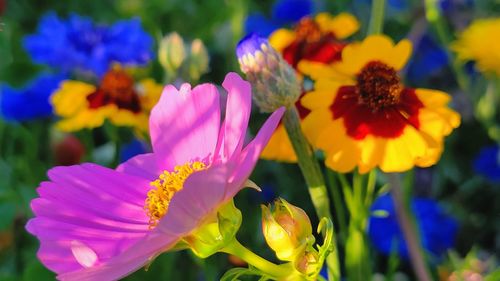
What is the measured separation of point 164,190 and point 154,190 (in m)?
0.02

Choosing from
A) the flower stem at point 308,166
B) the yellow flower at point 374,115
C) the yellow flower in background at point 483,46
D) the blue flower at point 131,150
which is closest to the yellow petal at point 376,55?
the yellow flower at point 374,115

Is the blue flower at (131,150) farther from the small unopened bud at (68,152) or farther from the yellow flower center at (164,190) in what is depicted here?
the yellow flower center at (164,190)

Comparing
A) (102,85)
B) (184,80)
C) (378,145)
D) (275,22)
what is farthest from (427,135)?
(275,22)

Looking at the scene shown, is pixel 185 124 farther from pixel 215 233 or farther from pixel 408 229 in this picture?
pixel 408 229

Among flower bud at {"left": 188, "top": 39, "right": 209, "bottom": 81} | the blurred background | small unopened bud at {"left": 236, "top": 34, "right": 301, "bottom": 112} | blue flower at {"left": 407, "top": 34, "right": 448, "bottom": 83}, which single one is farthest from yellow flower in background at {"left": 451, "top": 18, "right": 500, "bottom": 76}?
small unopened bud at {"left": 236, "top": 34, "right": 301, "bottom": 112}

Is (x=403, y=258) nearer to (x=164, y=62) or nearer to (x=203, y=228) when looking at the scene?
(x=164, y=62)

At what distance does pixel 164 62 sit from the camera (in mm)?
855

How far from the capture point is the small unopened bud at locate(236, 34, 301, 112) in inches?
22.4

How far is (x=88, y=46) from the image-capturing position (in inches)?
45.2

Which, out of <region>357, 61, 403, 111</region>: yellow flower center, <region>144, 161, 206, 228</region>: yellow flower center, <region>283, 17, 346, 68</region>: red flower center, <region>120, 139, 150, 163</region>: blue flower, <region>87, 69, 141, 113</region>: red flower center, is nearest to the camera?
<region>144, 161, 206, 228</region>: yellow flower center

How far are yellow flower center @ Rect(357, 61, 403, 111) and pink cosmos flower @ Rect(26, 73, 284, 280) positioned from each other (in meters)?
0.15

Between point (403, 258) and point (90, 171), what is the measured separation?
55cm

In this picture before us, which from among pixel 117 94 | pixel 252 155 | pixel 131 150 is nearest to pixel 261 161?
pixel 131 150

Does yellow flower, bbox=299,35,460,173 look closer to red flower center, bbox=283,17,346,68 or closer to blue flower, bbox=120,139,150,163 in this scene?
red flower center, bbox=283,17,346,68
